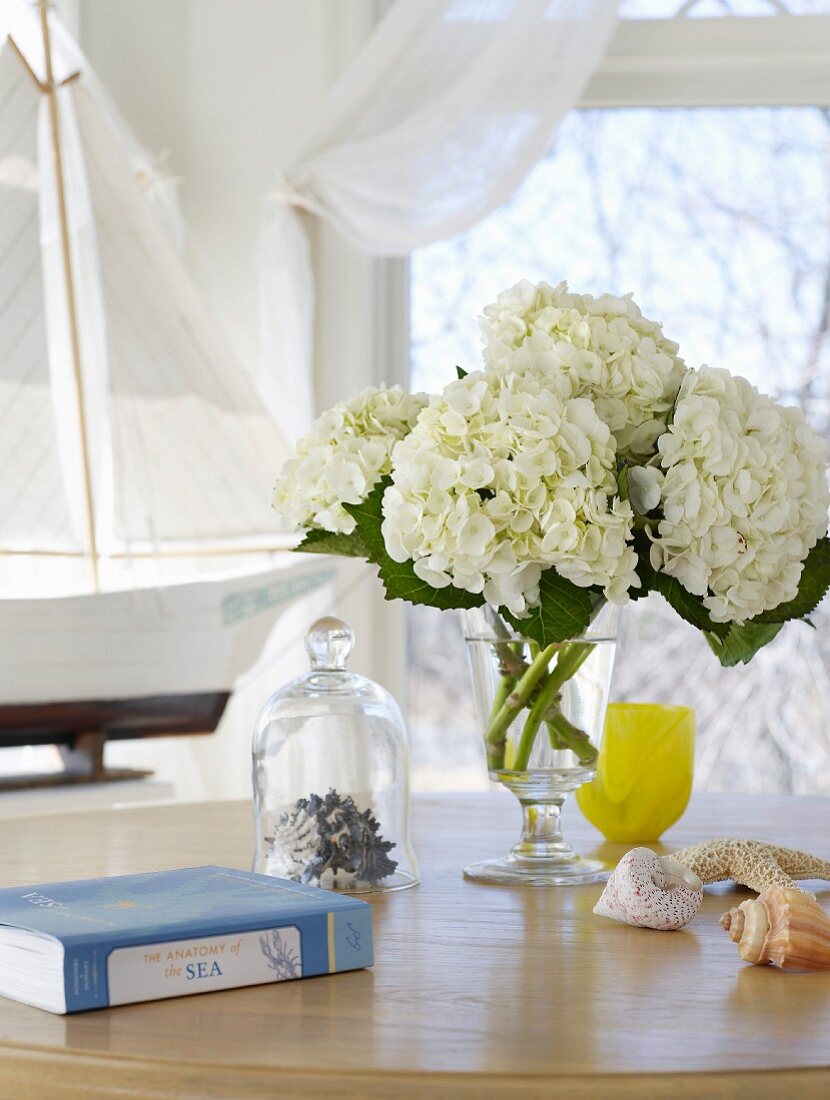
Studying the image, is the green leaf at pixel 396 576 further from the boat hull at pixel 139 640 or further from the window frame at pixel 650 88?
the window frame at pixel 650 88

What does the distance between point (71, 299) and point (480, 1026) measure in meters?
2.11

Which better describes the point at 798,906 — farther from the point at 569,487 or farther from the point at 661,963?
the point at 569,487

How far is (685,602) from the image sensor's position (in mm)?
970

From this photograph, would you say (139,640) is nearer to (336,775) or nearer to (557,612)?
(336,775)

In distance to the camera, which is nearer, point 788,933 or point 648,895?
point 788,933

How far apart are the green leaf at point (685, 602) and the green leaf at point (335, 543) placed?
0.24m

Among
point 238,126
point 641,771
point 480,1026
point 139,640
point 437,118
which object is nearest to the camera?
point 480,1026

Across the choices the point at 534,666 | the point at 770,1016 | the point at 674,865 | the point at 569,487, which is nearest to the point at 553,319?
the point at 569,487

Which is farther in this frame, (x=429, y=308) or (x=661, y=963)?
(x=429, y=308)

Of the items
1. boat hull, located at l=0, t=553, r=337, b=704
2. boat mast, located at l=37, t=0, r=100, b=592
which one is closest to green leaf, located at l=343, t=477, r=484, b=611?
boat hull, located at l=0, t=553, r=337, b=704

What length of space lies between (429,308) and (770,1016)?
2476 millimetres

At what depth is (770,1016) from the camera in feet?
2.30

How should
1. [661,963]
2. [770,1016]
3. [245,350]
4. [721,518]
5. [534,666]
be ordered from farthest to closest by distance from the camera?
[245,350]
[534,666]
[721,518]
[661,963]
[770,1016]

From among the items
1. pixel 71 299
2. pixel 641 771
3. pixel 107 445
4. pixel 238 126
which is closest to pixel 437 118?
pixel 238 126
